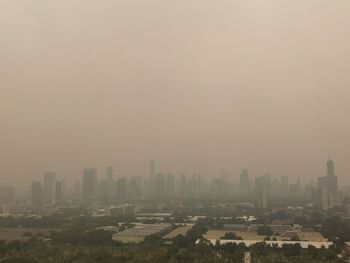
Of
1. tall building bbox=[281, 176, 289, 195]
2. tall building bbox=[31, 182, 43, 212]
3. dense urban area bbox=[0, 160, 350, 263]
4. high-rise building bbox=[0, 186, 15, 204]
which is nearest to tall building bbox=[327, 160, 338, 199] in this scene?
dense urban area bbox=[0, 160, 350, 263]

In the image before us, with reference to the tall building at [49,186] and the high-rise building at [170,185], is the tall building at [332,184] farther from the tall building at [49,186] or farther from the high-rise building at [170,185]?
the tall building at [49,186]

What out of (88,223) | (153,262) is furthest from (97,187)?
(153,262)

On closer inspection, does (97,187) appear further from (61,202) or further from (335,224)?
(335,224)

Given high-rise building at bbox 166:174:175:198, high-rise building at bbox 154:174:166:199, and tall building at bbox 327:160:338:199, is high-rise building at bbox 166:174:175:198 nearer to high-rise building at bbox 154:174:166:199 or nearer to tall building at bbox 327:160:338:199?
high-rise building at bbox 154:174:166:199


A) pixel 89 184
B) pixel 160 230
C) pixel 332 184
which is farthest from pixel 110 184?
pixel 160 230

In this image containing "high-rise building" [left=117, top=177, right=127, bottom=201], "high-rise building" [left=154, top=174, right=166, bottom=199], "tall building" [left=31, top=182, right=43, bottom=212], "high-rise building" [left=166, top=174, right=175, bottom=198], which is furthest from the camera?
"high-rise building" [left=166, top=174, right=175, bottom=198]

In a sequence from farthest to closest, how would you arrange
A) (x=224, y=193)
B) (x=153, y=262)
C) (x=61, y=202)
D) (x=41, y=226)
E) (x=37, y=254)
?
(x=224, y=193)
(x=61, y=202)
(x=41, y=226)
(x=37, y=254)
(x=153, y=262)

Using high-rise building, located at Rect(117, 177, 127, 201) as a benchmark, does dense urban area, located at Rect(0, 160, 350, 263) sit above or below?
below

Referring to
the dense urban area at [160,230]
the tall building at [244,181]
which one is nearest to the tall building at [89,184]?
the dense urban area at [160,230]
